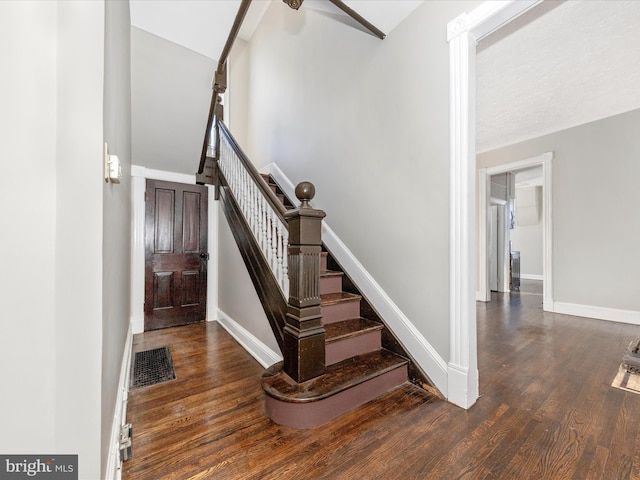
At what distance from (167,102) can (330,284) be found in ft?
8.62

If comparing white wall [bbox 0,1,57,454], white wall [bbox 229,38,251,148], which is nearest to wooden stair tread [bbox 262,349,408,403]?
white wall [bbox 0,1,57,454]

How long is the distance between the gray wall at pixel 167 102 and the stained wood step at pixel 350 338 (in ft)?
9.37

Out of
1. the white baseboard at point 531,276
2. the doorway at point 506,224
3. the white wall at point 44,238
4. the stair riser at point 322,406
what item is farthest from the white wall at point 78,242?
the white baseboard at point 531,276

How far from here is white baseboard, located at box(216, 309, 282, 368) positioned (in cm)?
225

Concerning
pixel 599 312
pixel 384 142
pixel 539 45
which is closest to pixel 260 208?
pixel 384 142

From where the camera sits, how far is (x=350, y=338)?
1955mm

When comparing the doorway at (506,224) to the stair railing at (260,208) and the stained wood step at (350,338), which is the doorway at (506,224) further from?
the stair railing at (260,208)

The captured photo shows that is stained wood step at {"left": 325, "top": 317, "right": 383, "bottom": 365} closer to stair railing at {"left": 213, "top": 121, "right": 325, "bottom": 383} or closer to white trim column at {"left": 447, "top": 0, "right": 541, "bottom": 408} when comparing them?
stair railing at {"left": 213, "top": 121, "right": 325, "bottom": 383}

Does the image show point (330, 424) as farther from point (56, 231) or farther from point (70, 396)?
point (56, 231)

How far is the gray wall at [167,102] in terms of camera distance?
265cm

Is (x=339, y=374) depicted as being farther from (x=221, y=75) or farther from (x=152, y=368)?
(x=221, y=75)

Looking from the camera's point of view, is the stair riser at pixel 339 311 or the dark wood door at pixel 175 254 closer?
the stair riser at pixel 339 311

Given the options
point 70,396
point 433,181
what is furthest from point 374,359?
point 70,396

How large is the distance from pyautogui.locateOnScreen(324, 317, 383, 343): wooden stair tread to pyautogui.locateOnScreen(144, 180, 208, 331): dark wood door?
2.32 m
